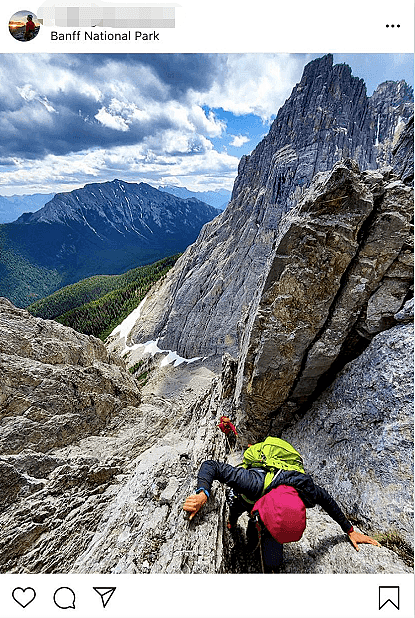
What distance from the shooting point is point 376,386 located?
4.75 meters

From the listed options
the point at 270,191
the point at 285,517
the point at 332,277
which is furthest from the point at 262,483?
the point at 270,191

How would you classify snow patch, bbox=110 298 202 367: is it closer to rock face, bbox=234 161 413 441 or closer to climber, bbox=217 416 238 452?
climber, bbox=217 416 238 452

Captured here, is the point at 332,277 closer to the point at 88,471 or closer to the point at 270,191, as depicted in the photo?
the point at 88,471

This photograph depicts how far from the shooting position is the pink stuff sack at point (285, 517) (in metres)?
3.05

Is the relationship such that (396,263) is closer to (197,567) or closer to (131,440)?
(197,567)

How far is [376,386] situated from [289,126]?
273ft

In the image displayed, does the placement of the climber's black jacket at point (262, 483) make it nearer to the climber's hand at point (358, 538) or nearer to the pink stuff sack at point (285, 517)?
the climber's hand at point (358, 538)
